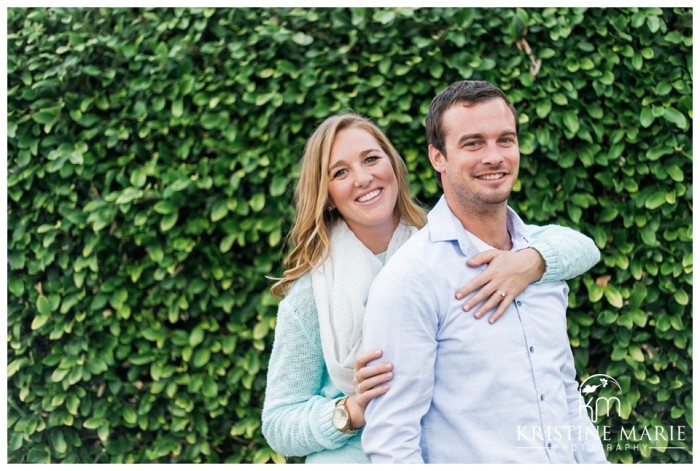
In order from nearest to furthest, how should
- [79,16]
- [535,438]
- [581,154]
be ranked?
[535,438], [581,154], [79,16]

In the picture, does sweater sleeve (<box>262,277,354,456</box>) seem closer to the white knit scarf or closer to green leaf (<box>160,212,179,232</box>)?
the white knit scarf

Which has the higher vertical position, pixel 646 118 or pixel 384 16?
pixel 384 16

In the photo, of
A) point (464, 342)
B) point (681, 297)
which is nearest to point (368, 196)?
point (464, 342)

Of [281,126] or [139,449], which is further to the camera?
[139,449]

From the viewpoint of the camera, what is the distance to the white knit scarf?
2.05 metres

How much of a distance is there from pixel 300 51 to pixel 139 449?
216cm

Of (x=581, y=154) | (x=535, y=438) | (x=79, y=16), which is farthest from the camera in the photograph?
(x=79, y=16)

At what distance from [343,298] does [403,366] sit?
382mm

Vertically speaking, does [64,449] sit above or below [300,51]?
below

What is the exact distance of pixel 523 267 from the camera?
6.61 feet

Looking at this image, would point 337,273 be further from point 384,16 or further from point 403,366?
point 384,16

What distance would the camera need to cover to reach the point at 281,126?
339cm

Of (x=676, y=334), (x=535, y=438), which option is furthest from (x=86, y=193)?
(x=676, y=334)

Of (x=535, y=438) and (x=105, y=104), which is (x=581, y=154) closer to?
(x=535, y=438)
